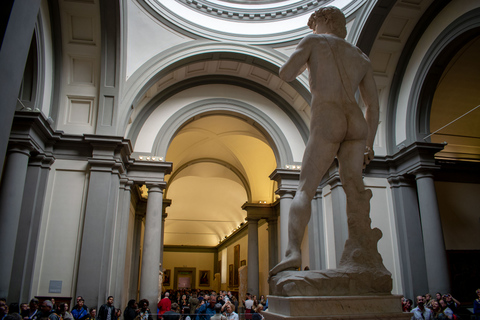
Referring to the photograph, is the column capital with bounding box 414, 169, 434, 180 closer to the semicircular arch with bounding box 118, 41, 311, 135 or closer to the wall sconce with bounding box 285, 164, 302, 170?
the wall sconce with bounding box 285, 164, 302, 170

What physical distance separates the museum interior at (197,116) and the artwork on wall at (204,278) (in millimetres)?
15060

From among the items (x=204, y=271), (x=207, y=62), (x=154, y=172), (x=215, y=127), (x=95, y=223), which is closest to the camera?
(x=95, y=223)

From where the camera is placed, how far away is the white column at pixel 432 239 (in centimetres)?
803

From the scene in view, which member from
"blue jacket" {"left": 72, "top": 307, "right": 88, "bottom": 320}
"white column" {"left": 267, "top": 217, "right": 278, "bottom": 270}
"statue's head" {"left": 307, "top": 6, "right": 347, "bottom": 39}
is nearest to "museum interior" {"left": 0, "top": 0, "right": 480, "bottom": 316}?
"blue jacket" {"left": 72, "top": 307, "right": 88, "bottom": 320}

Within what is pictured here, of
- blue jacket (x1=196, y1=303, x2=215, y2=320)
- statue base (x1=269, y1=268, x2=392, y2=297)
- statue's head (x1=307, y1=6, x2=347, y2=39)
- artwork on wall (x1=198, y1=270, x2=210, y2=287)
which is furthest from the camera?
artwork on wall (x1=198, y1=270, x2=210, y2=287)

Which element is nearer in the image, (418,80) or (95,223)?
(95,223)

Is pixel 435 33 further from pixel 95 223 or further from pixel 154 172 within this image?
pixel 95 223

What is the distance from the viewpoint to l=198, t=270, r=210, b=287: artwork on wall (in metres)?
27.8

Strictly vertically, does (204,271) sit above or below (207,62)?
below

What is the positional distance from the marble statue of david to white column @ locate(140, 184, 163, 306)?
6817 mm

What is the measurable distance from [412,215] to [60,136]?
851 centimetres

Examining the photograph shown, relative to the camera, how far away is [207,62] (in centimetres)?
1115

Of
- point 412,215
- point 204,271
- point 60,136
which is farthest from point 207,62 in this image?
point 204,271

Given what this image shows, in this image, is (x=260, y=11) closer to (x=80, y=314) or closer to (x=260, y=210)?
(x=260, y=210)
